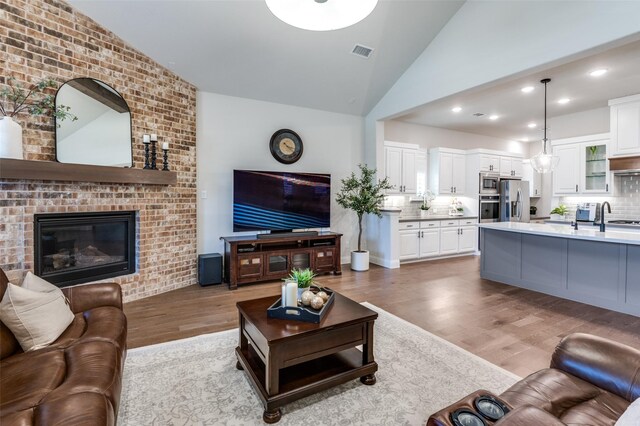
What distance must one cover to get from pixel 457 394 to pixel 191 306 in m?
2.82

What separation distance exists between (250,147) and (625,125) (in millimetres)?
5900

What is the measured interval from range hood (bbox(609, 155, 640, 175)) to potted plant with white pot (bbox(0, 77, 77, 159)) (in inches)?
298

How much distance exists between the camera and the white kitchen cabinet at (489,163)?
22.7ft

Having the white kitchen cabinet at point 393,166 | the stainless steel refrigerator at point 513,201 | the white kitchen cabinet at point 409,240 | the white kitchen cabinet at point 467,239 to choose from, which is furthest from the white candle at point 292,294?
the stainless steel refrigerator at point 513,201

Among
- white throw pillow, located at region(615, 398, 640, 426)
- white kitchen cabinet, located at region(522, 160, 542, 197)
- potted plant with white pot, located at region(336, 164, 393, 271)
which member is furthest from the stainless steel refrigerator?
white throw pillow, located at region(615, 398, 640, 426)

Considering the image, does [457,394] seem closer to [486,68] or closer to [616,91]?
[486,68]

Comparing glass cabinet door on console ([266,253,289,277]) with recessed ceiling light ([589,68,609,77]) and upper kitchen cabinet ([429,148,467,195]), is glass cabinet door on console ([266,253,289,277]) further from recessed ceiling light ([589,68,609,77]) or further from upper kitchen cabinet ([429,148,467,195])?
recessed ceiling light ([589,68,609,77])

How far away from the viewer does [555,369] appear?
5.05 feet

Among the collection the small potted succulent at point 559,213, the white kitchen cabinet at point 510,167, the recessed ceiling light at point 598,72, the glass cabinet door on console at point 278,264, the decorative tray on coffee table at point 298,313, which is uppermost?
the recessed ceiling light at point 598,72

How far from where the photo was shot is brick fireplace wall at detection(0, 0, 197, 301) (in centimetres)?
289

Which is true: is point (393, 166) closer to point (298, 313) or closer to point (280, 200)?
point (280, 200)

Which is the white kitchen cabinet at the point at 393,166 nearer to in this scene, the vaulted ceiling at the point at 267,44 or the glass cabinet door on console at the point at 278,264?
the vaulted ceiling at the point at 267,44

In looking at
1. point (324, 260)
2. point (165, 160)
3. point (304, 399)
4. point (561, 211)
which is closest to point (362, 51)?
point (165, 160)

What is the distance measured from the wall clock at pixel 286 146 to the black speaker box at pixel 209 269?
6.16 feet
